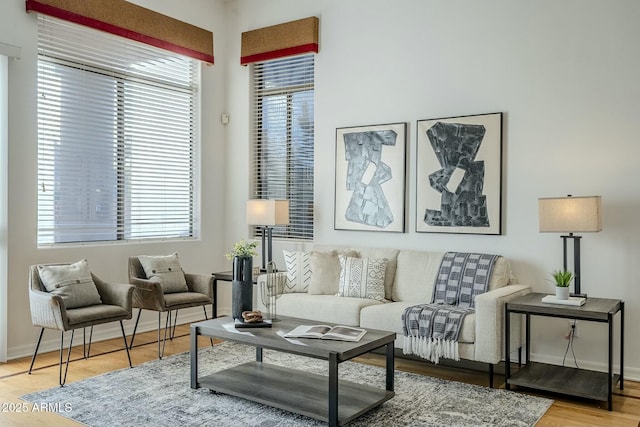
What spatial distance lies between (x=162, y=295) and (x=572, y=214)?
10.2 feet

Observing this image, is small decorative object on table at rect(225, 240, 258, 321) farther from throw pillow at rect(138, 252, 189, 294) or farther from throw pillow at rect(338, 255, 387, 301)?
throw pillow at rect(138, 252, 189, 294)

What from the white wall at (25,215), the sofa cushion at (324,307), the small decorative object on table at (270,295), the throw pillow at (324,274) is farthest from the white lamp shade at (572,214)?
the white wall at (25,215)

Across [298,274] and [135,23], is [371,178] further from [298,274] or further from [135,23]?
[135,23]

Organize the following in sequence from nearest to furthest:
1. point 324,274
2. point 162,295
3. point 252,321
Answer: point 252,321 → point 162,295 → point 324,274

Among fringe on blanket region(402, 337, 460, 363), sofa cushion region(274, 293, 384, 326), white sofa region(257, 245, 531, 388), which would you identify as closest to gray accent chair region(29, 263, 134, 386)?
white sofa region(257, 245, 531, 388)

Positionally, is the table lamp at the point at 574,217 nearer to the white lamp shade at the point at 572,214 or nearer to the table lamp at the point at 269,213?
the white lamp shade at the point at 572,214

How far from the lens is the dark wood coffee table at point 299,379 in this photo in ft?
10.5

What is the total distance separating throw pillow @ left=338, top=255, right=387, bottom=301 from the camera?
4781 millimetres

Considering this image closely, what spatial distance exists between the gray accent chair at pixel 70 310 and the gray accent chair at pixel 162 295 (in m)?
0.31

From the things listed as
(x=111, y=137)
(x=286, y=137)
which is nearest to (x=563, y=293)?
(x=286, y=137)

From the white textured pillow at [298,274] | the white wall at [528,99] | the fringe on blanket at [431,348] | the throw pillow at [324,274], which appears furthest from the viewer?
the white textured pillow at [298,274]

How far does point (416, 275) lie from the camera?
15.9 feet

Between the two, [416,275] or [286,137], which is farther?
[286,137]

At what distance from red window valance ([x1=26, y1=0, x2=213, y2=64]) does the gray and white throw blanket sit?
10.9ft
